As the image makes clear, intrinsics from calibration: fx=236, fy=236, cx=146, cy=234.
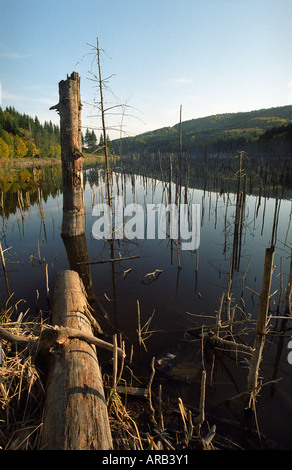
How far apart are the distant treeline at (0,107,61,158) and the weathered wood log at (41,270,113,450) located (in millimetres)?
48261

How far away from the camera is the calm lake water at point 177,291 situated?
12.4ft

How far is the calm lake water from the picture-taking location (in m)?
3.77

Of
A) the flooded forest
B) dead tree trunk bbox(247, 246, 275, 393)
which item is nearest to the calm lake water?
the flooded forest

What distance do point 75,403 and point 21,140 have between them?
203 ft

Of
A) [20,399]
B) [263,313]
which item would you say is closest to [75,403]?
[20,399]

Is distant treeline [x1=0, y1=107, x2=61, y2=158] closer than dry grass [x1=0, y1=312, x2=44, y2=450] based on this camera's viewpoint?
No

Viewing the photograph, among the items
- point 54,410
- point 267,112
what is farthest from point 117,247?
point 267,112

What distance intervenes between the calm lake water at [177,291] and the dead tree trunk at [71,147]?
4.35 feet

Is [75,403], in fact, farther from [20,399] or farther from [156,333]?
[156,333]

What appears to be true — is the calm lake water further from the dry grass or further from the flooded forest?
the dry grass

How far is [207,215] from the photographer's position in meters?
15.4
